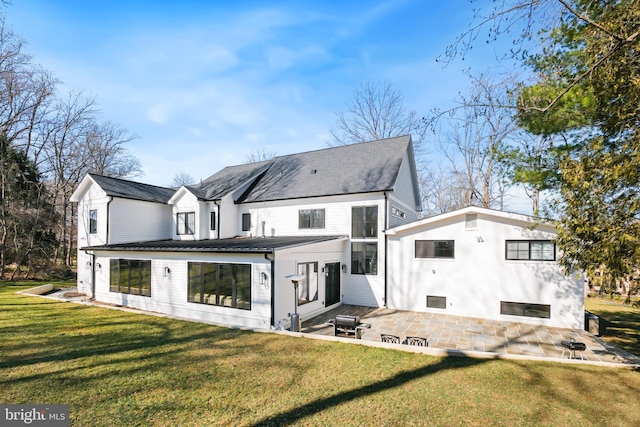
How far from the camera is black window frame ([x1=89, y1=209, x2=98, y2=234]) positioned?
51.3 ft

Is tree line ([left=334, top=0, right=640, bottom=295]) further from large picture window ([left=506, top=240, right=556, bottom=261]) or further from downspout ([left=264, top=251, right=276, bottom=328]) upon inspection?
downspout ([left=264, top=251, right=276, bottom=328])

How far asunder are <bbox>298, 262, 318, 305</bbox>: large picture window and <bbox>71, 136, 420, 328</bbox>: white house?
5cm

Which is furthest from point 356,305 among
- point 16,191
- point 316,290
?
point 16,191

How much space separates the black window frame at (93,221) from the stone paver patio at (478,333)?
42.6ft

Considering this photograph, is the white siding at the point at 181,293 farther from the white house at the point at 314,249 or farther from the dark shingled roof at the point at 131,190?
the dark shingled roof at the point at 131,190

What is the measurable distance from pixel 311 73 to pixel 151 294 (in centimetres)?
1223

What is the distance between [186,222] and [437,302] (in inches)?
531

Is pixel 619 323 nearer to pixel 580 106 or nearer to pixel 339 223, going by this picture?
pixel 580 106

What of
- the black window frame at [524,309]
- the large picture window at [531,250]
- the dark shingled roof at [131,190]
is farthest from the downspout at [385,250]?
the dark shingled roof at [131,190]

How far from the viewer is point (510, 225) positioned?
1077cm

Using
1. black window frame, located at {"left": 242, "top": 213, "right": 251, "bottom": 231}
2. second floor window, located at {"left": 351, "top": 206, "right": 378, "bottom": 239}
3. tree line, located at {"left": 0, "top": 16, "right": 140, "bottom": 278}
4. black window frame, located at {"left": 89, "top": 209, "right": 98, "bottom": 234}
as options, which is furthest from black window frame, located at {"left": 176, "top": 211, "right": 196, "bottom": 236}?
tree line, located at {"left": 0, "top": 16, "right": 140, "bottom": 278}

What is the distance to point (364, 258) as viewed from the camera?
519 inches

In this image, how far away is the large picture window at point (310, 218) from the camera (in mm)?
14148

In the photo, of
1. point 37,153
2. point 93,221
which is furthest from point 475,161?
point 37,153
